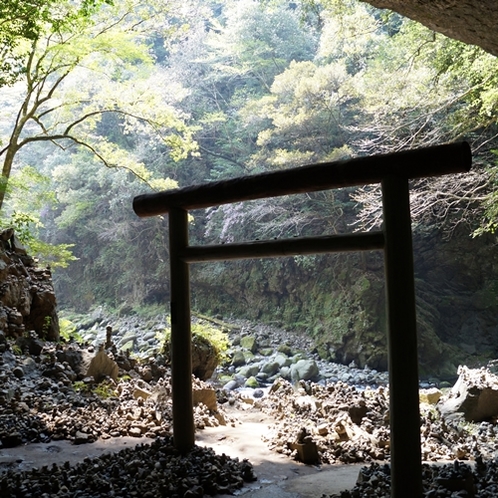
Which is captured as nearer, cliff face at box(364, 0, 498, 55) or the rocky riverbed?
the rocky riverbed

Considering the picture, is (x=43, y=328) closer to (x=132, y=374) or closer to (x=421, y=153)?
(x=132, y=374)

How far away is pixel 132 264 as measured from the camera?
63.8 feet

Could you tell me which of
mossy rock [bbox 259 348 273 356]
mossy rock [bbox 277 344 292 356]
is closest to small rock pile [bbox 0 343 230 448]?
mossy rock [bbox 259 348 273 356]

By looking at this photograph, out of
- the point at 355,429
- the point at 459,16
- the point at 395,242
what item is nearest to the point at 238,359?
the point at 355,429

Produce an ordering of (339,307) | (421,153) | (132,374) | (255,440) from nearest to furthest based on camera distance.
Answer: (421,153)
(255,440)
(132,374)
(339,307)

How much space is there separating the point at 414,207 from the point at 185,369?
19.8ft

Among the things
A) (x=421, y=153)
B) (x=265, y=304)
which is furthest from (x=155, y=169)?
(x=421, y=153)

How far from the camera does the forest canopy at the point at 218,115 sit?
8.30 m

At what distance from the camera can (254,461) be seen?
12.6 feet

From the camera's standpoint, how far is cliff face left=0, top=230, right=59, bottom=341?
6.34m

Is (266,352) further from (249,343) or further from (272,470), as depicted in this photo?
(272,470)

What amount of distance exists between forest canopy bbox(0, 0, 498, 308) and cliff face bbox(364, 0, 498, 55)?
95.5 inches

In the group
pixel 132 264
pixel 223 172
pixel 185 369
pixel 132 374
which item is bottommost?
pixel 132 374

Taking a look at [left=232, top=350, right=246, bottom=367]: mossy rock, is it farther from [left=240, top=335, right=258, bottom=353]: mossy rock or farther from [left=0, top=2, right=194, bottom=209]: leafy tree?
[left=0, top=2, right=194, bottom=209]: leafy tree
